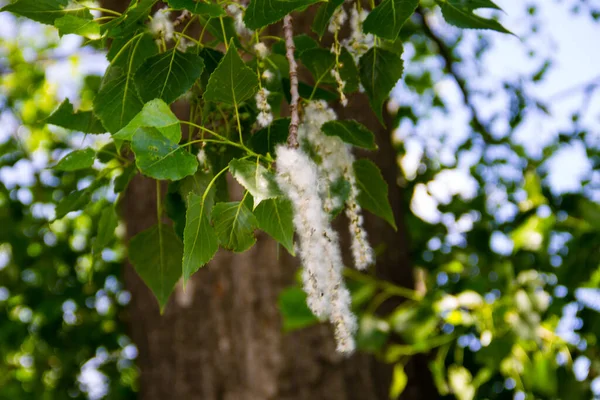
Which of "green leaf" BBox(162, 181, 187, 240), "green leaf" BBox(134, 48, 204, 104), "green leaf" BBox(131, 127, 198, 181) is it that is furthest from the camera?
"green leaf" BBox(162, 181, 187, 240)

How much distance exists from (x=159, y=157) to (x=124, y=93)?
181 millimetres

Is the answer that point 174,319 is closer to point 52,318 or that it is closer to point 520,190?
point 52,318

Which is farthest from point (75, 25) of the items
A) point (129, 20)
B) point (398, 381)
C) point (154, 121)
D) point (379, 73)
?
point (398, 381)

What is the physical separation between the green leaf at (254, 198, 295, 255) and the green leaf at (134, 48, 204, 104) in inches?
6.5

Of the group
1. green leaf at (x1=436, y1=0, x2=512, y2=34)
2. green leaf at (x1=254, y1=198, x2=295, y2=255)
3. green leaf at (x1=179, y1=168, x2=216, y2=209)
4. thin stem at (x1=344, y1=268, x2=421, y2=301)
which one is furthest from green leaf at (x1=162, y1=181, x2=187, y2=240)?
thin stem at (x1=344, y1=268, x2=421, y2=301)

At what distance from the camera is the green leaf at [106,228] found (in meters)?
0.94

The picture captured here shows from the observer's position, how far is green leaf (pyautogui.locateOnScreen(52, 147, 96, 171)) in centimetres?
80

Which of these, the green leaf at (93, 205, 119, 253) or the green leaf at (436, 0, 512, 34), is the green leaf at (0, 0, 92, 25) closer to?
the green leaf at (93, 205, 119, 253)

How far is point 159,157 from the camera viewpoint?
2.12ft

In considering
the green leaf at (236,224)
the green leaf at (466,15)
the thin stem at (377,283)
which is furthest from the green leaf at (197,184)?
the thin stem at (377,283)

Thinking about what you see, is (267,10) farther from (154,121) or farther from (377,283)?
(377,283)

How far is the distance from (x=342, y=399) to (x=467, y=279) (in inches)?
18.7

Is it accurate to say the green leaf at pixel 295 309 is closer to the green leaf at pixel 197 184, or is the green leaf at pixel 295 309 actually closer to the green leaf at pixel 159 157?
the green leaf at pixel 197 184

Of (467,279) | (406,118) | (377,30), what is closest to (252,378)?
(467,279)
